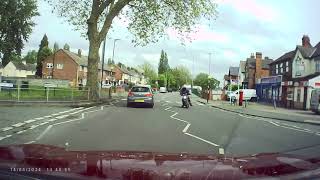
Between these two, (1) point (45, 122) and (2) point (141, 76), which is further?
(2) point (141, 76)

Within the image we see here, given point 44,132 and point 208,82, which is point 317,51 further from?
point 44,132

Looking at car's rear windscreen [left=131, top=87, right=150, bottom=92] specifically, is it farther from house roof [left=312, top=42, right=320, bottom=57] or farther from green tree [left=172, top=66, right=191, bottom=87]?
green tree [left=172, top=66, right=191, bottom=87]

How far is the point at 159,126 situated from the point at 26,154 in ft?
47.0

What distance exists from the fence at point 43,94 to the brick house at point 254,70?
53.3 meters

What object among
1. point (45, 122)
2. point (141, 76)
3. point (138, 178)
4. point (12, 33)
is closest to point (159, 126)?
point (45, 122)

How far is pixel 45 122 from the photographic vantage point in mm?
18734

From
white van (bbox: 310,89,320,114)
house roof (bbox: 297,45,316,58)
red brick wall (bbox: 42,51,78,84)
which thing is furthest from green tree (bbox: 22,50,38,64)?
white van (bbox: 310,89,320,114)

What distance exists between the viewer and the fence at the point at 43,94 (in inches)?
1143

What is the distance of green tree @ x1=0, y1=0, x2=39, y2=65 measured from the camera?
194 ft

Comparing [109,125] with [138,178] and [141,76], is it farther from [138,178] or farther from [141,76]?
[141,76]

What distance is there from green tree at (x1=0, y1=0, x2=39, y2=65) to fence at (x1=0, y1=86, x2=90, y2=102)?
28.2 meters

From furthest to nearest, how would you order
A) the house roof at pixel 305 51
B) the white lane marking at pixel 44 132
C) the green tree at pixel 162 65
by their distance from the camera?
the green tree at pixel 162 65
the house roof at pixel 305 51
the white lane marking at pixel 44 132

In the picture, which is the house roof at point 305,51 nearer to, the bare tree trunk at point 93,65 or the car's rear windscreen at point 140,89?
the car's rear windscreen at point 140,89

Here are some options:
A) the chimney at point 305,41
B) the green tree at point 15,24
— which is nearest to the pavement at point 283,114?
the chimney at point 305,41
